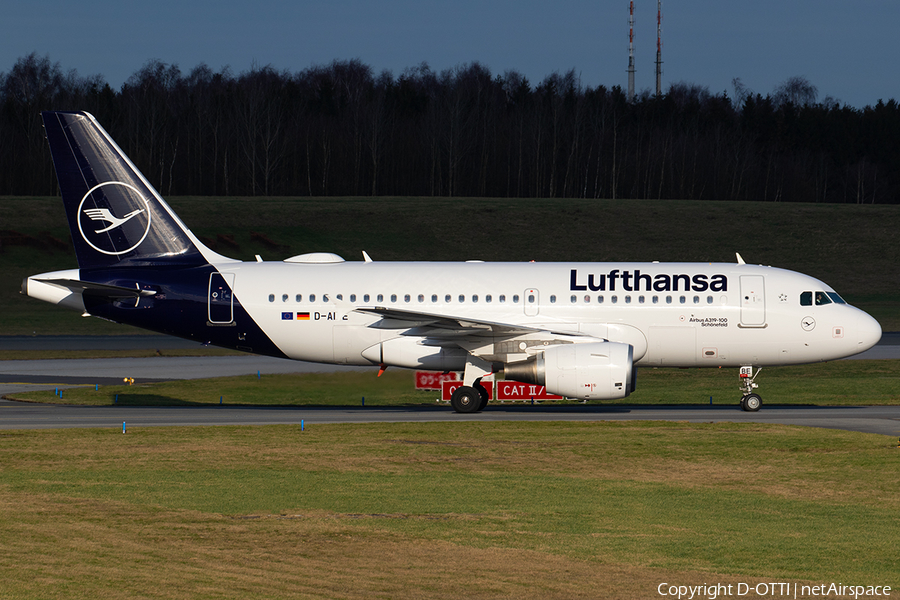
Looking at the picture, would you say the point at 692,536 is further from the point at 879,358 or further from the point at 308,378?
the point at 879,358

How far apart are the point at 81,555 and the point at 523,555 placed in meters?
5.42

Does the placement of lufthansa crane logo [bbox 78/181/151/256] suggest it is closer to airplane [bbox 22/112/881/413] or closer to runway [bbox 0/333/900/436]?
airplane [bbox 22/112/881/413]

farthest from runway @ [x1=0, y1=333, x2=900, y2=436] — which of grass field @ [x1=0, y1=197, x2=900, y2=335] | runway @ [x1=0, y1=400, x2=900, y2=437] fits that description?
grass field @ [x1=0, y1=197, x2=900, y2=335]

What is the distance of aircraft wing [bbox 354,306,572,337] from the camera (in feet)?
91.2

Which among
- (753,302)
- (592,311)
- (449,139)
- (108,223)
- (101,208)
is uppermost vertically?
(449,139)

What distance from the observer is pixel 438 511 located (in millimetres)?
15188

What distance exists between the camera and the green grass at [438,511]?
11.5 metres

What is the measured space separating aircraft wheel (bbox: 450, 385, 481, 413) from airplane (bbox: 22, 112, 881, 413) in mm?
29

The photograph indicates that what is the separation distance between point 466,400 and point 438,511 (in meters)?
14.1

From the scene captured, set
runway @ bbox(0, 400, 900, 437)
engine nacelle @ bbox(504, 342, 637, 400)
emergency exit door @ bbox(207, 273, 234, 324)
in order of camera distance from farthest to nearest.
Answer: emergency exit door @ bbox(207, 273, 234, 324), engine nacelle @ bbox(504, 342, 637, 400), runway @ bbox(0, 400, 900, 437)

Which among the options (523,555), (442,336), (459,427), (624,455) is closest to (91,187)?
(442,336)

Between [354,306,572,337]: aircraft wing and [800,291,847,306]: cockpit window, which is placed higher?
[800,291,847,306]: cockpit window

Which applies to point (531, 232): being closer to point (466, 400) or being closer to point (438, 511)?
point (466, 400)

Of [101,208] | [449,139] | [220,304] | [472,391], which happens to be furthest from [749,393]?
[449,139]
